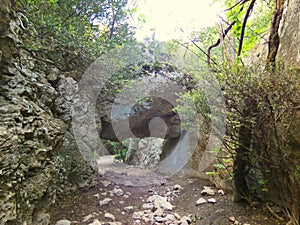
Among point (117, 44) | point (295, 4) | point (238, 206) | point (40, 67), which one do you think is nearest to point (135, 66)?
point (117, 44)

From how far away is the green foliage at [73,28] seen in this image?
2064mm

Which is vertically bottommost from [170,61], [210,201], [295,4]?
[210,201]

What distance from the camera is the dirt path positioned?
205 centimetres

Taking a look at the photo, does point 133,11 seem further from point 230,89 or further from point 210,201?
point 210,201

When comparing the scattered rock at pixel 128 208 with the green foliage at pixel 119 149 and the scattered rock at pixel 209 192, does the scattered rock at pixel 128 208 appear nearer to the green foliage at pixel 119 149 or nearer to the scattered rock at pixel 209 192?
the scattered rock at pixel 209 192

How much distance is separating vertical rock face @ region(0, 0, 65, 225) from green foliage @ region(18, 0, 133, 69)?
0.45 metres

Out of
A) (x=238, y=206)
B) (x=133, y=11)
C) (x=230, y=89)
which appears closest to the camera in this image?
(x=230, y=89)

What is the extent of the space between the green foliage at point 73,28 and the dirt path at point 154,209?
1.98 meters

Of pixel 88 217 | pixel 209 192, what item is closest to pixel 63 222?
pixel 88 217

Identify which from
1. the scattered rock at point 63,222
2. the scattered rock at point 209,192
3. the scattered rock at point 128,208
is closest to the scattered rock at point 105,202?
the scattered rock at point 128,208

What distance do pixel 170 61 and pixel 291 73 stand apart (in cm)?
346

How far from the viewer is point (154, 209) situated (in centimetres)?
268

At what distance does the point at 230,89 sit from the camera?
5.28 ft

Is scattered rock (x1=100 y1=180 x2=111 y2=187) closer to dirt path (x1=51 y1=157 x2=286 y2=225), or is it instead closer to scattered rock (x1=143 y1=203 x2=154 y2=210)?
dirt path (x1=51 y1=157 x2=286 y2=225)
